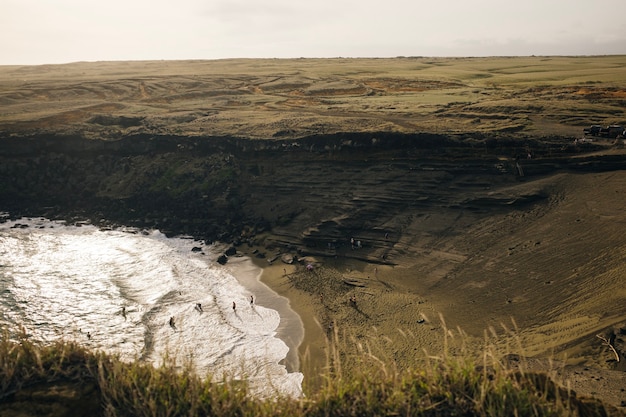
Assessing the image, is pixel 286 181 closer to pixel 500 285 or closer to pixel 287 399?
pixel 500 285

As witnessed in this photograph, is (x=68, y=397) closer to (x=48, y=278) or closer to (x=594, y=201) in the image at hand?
(x=48, y=278)

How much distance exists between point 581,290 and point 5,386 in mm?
24600

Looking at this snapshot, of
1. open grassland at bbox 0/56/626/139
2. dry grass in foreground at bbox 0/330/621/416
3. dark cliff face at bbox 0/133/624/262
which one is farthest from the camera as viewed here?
open grassland at bbox 0/56/626/139

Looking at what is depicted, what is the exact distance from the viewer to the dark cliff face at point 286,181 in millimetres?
35750

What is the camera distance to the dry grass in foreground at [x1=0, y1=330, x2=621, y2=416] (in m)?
8.78

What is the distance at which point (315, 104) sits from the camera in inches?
2494

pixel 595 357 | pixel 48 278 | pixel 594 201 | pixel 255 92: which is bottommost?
pixel 48 278

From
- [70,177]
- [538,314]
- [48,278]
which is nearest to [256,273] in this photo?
[48,278]

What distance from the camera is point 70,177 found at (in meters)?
51.6

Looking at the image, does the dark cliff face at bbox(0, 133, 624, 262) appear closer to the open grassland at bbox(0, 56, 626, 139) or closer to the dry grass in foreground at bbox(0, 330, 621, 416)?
the open grassland at bbox(0, 56, 626, 139)

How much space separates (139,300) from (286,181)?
1714 cm

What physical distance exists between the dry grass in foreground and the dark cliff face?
2422 cm

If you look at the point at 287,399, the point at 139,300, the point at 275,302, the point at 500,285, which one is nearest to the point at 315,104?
the point at 275,302

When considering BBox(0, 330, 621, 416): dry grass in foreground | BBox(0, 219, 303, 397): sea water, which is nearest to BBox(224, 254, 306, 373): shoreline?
BBox(0, 219, 303, 397): sea water
